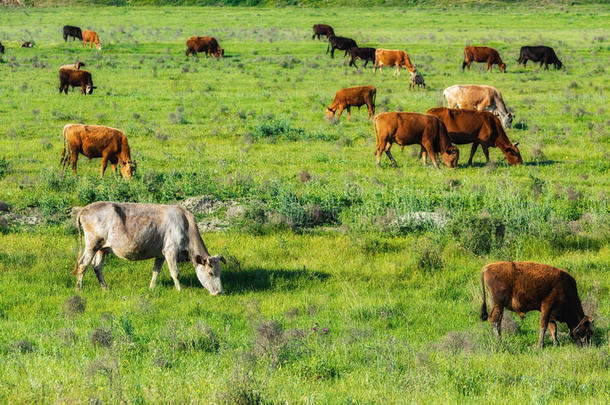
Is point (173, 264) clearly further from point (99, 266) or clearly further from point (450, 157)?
point (450, 157)

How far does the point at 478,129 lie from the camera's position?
18.9m

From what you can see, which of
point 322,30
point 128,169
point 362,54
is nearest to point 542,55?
point 362,54

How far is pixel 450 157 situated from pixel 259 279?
8949 mm

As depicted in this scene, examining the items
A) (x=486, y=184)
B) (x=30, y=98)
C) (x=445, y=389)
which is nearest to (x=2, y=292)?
(x=445, y=389)

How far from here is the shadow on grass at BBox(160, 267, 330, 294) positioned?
1045 centimetres

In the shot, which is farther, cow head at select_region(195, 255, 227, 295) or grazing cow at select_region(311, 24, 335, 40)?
grazing cow at select_region(311, 24, 335, 40)

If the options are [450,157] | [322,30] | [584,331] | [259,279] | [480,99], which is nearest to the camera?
[584,331]

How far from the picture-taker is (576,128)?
2356 cm

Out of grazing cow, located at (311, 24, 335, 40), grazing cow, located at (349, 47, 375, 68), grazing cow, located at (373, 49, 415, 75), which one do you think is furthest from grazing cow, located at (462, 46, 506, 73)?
grazing cow, located at (311, 24, 335, 40)

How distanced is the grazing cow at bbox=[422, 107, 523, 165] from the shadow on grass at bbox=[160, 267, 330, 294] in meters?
9.29

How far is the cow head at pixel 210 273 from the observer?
9.97 meters

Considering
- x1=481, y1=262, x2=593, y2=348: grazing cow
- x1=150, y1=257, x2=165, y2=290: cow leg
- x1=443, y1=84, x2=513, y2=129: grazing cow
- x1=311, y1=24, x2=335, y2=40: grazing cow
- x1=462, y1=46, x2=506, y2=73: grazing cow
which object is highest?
x1=311, y1=24, x2=335, y2=40: grazing cow

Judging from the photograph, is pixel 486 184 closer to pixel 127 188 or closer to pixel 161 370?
pixel 127 188

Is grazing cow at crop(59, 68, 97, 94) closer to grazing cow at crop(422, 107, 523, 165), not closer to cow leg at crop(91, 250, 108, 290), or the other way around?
grazing cow at crop(422, 107, 523, 165)
